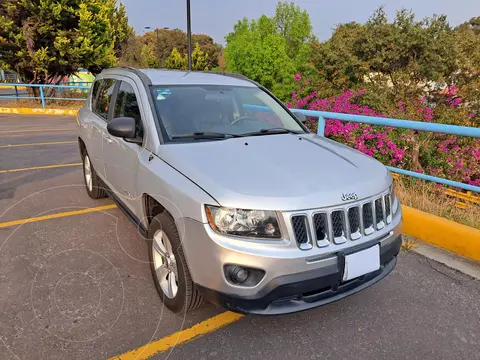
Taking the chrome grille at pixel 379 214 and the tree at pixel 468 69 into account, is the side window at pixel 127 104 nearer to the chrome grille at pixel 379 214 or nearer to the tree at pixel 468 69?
the chrome grille at pixel 379 214

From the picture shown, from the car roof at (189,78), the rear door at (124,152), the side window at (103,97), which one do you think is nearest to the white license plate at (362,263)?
the rear door at (124,152)

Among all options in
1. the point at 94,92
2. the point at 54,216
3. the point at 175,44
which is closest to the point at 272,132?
the point at 94,92

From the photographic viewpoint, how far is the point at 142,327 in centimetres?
254

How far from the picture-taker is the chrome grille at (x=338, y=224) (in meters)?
2.14

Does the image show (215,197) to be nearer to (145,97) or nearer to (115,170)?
(145,97)

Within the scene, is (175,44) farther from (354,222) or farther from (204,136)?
(354,222)

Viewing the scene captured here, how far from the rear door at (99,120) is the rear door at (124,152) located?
0.66 ft

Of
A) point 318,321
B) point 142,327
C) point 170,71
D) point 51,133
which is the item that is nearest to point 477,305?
point 318,321

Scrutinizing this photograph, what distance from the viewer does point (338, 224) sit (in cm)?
225

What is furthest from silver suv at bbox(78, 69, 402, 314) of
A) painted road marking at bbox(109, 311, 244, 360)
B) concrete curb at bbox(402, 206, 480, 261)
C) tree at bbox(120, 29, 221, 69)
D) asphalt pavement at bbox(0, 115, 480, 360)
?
tree at bbox(120, 29, 221, 69)

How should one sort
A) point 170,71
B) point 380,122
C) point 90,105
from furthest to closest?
point 90,105 < point 380,122 < point 170,71

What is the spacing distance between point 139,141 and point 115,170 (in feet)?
2.42

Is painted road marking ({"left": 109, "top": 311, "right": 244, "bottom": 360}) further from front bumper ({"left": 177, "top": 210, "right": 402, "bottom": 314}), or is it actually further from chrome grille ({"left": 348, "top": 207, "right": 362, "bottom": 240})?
chrome grille ({"left": 348, "top": 207, "right": 362, "bottom": 240})

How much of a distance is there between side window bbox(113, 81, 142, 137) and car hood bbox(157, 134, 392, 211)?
0.61 metres
